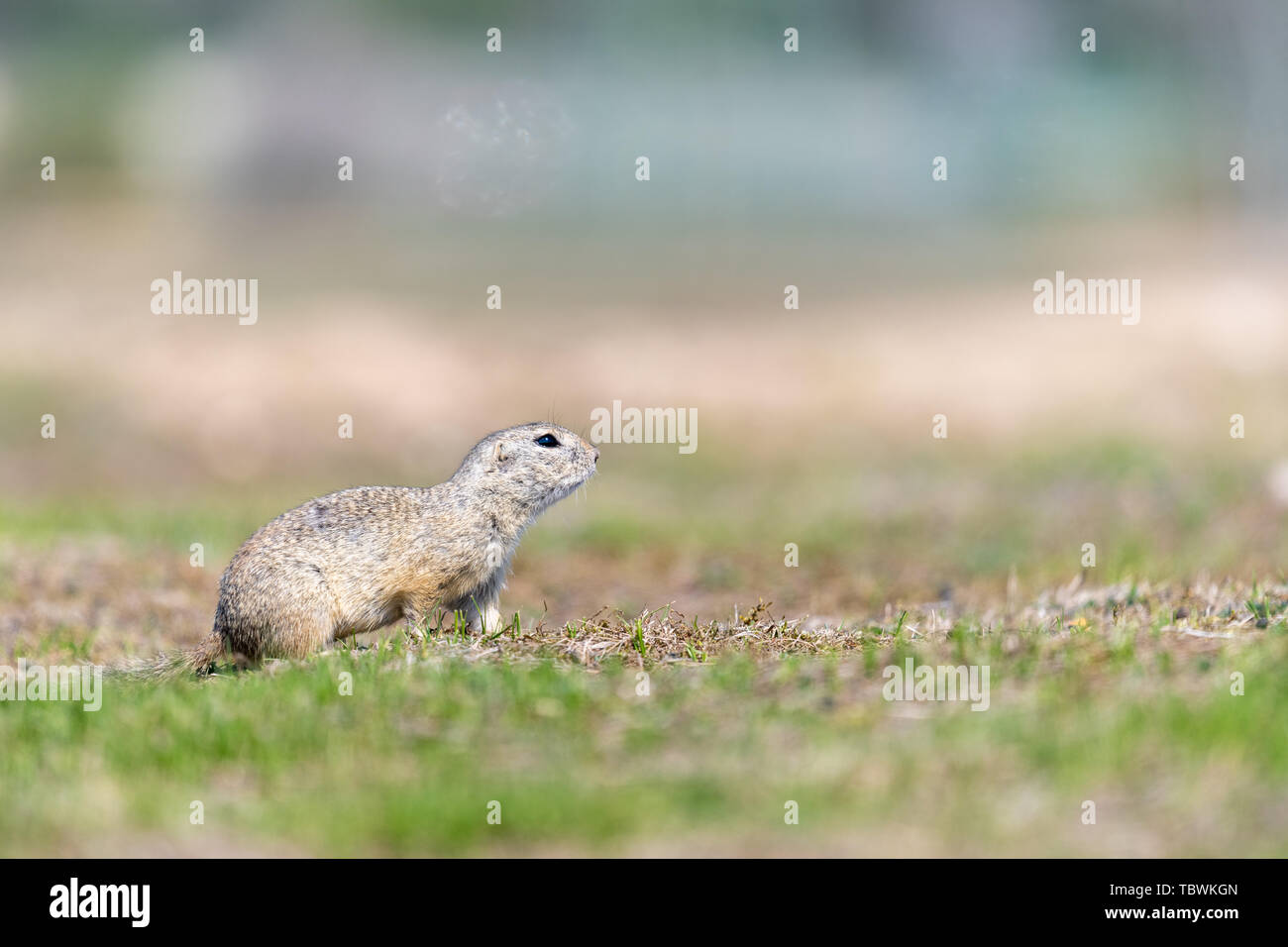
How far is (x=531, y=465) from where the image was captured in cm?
933

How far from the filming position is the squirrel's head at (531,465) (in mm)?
9258

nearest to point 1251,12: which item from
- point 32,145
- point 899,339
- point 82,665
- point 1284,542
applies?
point 899,339

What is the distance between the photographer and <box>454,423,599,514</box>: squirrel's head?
9258 mm

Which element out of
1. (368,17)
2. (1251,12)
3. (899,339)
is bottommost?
(899,339)

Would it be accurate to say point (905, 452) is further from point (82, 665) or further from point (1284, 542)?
point (82, 665)

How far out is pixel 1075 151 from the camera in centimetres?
5675
